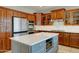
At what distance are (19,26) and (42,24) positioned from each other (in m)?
1.95

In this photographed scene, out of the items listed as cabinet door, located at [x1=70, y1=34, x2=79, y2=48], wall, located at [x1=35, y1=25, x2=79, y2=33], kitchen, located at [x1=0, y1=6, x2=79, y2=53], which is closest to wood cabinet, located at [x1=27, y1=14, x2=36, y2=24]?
kitchen, located at [x1=0, y1=6, x2=79, y2=53]

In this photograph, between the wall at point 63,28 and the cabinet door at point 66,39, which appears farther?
the wall at point 63,28

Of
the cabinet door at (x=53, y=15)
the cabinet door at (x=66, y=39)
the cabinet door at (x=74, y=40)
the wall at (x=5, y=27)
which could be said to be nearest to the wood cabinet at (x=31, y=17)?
the cabinet door at (x=53, y=15)

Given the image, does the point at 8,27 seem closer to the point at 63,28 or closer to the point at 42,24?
the point at 42,24

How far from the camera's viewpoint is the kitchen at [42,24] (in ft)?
11.5

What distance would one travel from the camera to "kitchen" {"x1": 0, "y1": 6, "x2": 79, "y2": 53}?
351 cm

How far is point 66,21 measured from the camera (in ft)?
15.7

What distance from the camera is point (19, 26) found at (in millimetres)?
4223

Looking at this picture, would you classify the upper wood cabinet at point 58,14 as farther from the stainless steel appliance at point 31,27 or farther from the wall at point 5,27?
the wall at point 5,27

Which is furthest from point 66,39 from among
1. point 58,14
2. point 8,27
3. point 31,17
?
point 8,27

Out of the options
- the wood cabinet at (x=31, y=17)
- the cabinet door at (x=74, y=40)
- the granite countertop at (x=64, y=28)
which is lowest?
the cabinet door at (x=74, y=40)

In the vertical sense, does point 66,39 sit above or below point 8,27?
below
